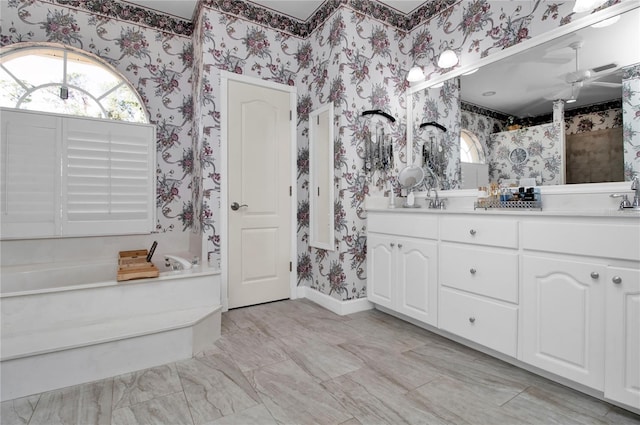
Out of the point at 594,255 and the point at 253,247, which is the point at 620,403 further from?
the point at 253,247

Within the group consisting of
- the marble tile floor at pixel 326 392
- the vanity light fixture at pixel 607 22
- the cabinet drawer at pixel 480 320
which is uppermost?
the vanity light fixture at pixel 607 22

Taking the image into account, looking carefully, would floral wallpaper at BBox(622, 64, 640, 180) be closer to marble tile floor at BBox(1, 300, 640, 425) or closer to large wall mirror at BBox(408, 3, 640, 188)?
large wall mirror at BBox(408, 3, 640, 188)

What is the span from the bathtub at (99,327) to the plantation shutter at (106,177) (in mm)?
611

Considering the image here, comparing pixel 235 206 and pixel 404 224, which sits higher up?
pixel 235 206

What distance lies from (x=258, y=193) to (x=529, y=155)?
2.15m

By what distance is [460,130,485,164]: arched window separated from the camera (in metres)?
2.41

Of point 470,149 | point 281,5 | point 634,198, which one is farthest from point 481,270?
point 281,5

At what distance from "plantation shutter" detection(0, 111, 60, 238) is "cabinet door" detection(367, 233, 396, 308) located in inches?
101

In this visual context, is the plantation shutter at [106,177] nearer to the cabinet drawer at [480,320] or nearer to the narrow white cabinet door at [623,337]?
the cabinet drawer at [480,320]

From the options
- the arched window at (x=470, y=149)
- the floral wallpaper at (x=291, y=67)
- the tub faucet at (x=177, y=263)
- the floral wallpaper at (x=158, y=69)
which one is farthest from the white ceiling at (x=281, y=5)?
Answer: the tub faucet at (x=177, y=263)

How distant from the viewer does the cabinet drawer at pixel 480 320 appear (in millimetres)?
1747

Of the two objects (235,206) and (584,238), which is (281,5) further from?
(584,238)

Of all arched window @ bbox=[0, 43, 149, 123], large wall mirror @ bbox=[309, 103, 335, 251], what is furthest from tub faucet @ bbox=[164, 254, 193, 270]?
arched window @ bbox=[0, 43, 149, 123]

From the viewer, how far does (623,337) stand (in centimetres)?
135
